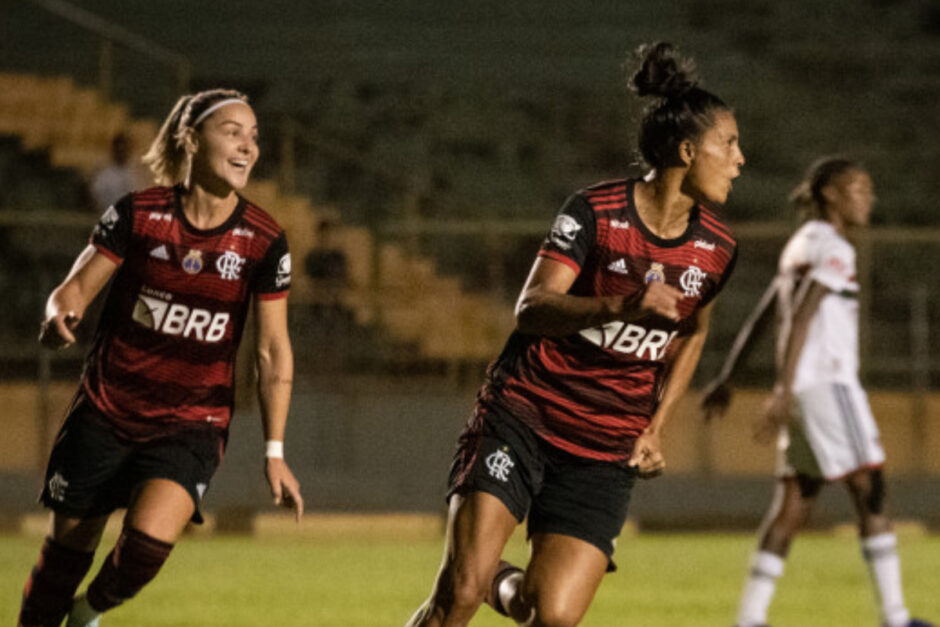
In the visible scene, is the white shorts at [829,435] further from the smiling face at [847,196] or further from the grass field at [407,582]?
the grass field at [407,582]

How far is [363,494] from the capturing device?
1403 cm

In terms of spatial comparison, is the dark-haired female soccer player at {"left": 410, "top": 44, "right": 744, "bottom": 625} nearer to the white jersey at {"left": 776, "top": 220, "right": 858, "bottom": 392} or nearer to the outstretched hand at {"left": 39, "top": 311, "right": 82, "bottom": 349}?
the outstretched hand at {"left": 39, "top": 311, "right": 82, "bottom": 349}

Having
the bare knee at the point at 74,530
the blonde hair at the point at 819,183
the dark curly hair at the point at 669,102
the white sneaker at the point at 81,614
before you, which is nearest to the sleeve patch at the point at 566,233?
the dark curly hair at the point at 669,102

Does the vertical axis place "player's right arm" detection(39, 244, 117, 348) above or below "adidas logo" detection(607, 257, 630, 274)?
below

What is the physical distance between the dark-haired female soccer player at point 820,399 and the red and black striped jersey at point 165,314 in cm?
237

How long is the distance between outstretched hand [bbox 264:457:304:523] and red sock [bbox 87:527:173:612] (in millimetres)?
388

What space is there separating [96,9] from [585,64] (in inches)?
239

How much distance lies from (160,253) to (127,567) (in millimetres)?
1044

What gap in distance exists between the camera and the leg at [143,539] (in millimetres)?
5637

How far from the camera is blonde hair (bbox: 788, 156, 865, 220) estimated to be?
7.62 metres

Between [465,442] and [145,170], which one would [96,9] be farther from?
[465,442]

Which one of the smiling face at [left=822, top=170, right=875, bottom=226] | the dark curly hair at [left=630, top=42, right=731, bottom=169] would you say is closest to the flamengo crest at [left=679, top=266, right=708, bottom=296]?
the dark curly hair at [left=630, top=42, right=731, bottom=169]

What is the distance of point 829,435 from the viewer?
7.46 metres

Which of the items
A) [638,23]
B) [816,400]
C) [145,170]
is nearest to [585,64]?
[638,23]
